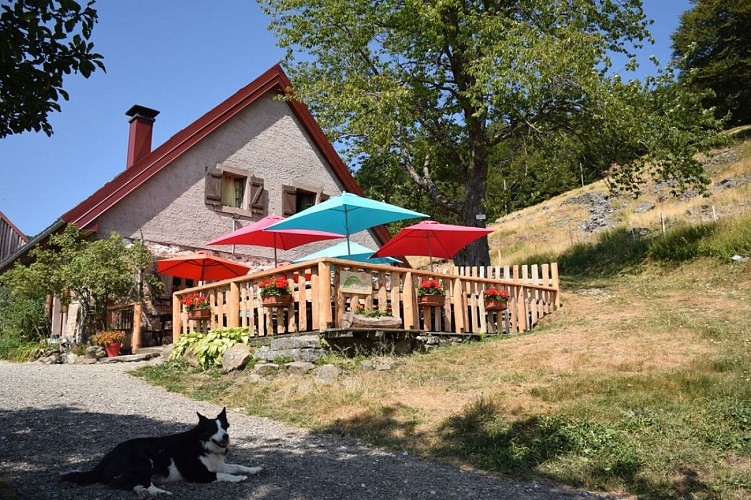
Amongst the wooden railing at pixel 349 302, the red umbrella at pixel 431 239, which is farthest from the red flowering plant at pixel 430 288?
the red umbrella at pixel 431 239

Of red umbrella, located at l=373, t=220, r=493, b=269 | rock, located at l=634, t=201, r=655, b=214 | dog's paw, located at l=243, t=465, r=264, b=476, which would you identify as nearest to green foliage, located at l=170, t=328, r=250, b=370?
red umbrella, located at l=373, t=220, r=493, b=269

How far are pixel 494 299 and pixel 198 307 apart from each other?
18.8 ft

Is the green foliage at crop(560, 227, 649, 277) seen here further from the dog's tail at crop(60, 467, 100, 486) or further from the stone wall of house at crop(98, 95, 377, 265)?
the dog's tail at crop(60, 467, 100, 486)

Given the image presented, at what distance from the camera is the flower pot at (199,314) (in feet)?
38.0

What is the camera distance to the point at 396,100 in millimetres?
16719

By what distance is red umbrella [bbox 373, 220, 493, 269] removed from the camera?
1248 centimetres

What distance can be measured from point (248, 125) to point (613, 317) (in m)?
11.0

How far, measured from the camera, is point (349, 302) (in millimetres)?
10492

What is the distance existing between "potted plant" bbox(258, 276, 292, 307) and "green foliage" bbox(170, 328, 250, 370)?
0.92m

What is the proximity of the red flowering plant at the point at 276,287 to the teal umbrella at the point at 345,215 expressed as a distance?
4.70 feet

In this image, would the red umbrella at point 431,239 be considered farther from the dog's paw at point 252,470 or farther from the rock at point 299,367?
the dog's paw at point 252,470

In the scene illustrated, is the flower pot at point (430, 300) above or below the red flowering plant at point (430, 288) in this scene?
below

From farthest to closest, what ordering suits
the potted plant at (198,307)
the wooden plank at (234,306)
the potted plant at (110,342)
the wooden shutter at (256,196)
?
the wooden shutter at (256,196)
the potted plant at (110,342)
the potted plant at (198,307)
the wooden plank at (234,306)

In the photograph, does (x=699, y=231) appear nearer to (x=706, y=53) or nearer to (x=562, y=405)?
(x=562, y=405)
